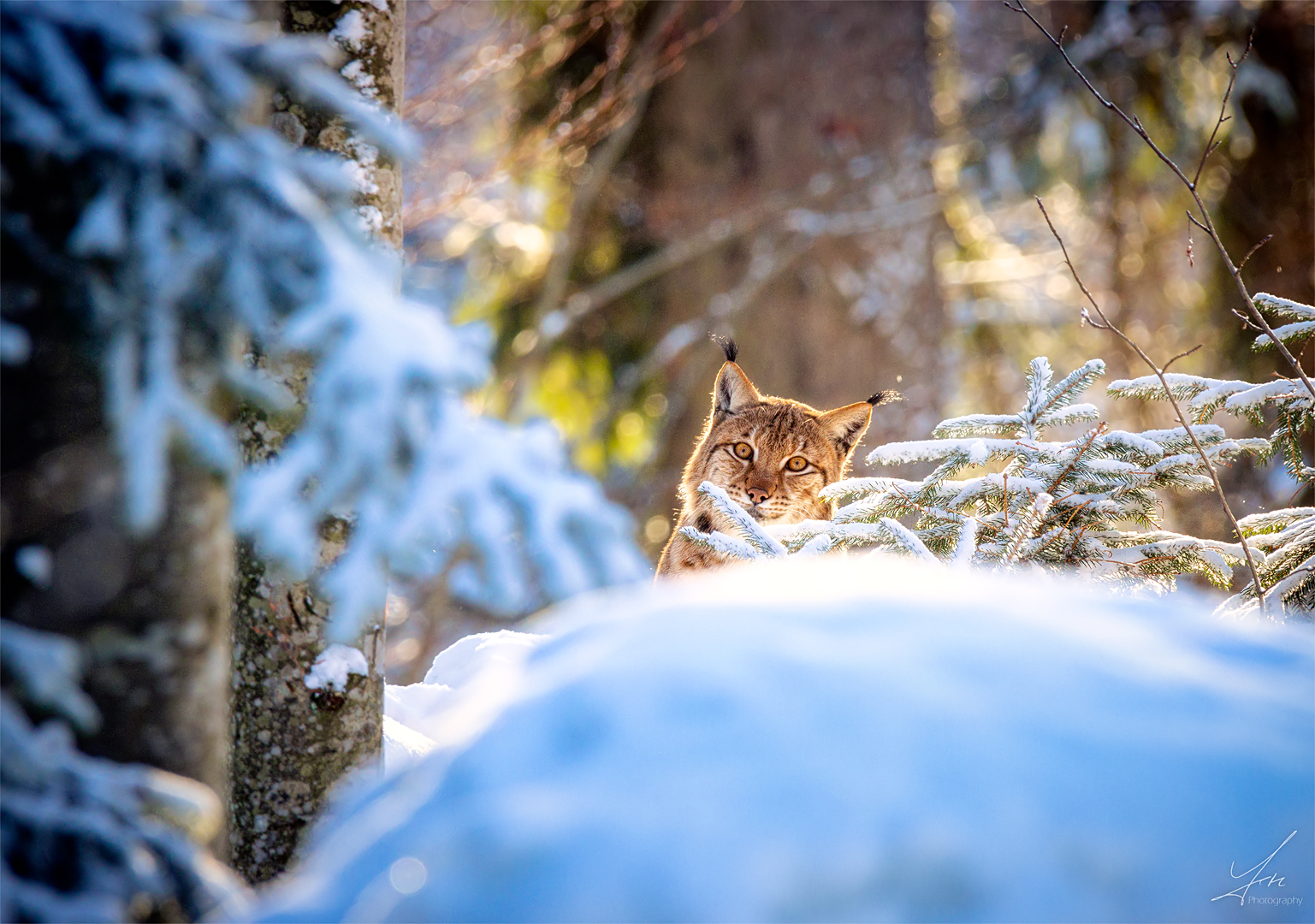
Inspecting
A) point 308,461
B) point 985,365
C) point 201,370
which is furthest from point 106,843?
point 985,365

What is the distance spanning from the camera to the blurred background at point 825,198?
6977 mm

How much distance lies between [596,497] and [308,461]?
40 centimetres

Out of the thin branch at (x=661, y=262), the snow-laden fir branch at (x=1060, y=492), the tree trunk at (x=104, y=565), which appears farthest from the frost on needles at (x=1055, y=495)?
the thin branch at (x=661, y=262)

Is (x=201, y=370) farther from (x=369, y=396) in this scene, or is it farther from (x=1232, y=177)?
(x=1232, y=177)

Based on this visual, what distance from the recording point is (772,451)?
3.78 metres

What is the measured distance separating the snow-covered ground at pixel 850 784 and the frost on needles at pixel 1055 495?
123 centimetres

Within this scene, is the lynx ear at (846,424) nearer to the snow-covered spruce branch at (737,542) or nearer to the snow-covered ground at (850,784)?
the snow-covered spruce branch at (737,542)

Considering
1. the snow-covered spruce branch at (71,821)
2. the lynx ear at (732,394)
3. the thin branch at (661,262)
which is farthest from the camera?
the thin branch at (661,262)

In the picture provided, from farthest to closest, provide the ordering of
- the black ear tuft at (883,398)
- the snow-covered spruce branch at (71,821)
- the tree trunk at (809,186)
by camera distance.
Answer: the tree trunk at (809,186) < the black ear tuft at (883,398) < the snow-covered spruce branch at (71,821)

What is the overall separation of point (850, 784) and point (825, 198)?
7218 millimetres

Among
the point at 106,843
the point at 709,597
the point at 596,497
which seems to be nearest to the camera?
the point at 106,843

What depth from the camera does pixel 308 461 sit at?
1.09 metres

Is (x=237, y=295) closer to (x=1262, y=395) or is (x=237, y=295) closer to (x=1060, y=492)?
(x=1060, y=492)

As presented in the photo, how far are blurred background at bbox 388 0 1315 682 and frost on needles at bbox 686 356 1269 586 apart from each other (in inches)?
170
